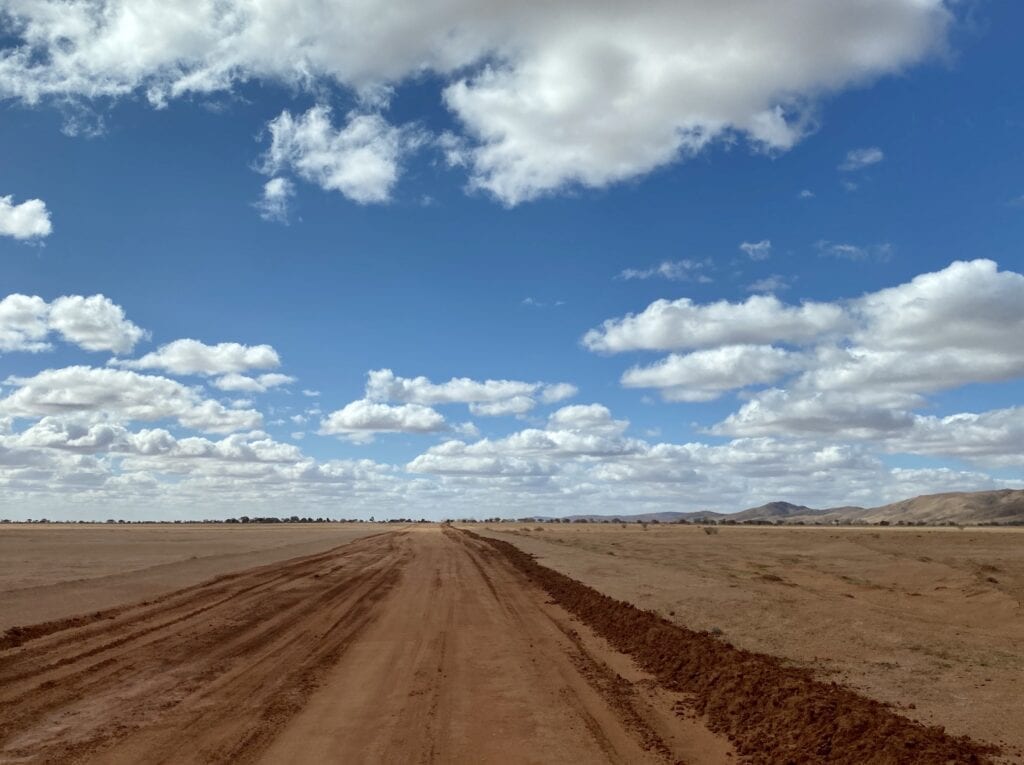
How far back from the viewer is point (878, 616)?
60.3 feet

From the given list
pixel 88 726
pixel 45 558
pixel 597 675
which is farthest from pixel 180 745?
pixel 45 558

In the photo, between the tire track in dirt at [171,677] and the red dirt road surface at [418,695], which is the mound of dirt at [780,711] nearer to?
the red dirt road surface at [418,695]

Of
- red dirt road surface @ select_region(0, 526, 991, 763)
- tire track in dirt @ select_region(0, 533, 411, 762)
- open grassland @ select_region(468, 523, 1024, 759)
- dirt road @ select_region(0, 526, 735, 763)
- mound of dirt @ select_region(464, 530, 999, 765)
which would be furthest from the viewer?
open grassland @ select_region(468, 523, 1024, 759)

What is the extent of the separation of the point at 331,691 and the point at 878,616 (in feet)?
44.2

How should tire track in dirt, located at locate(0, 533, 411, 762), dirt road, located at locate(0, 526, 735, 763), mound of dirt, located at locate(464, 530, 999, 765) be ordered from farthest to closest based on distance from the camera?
1. tire track in dirt, located at locate(0, 533, 411, 762)
2. dirt road, located at locate(0, 526, 735, 763)
3. mound of dirt, located at locate(464, 530, 999, 765)

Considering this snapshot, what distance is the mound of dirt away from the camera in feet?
24.6

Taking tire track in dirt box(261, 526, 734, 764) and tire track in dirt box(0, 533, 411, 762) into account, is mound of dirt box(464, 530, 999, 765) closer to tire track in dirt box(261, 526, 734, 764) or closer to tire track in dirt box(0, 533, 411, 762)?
tire track in dirt box(261, 526, 734, 764)

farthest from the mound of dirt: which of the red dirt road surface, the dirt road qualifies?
the dirt road

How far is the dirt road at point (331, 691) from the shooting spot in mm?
8164

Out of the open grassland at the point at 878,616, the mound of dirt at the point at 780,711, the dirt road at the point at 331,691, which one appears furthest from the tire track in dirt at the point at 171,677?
the open grassland at the point at 878,616

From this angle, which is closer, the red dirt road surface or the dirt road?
the red dirt road surface

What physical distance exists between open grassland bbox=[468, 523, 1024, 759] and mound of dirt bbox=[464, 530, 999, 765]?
0.73 metres

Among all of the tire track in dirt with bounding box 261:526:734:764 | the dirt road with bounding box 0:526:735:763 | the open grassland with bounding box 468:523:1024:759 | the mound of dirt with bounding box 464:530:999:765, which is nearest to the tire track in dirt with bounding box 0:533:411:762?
the dirt road with bounding box 0:526:735:763

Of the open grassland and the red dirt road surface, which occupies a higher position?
the red dirt road surface
